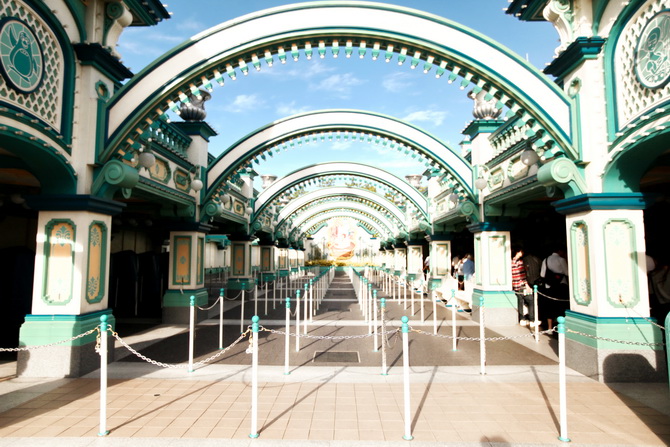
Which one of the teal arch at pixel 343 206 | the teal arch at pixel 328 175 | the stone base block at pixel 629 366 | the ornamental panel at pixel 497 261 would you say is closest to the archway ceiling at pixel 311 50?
the stone base block at pixel 629 366

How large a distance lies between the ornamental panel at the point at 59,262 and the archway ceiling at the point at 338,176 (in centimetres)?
1202

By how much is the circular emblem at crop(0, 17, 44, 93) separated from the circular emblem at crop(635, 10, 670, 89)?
891 centimetres

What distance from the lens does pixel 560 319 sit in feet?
14.7

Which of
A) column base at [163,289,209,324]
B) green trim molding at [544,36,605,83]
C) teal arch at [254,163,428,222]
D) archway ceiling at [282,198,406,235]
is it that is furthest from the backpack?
archway ceiling at [282,198,406,235]

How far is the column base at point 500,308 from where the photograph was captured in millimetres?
10531

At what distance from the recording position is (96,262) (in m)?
6.88

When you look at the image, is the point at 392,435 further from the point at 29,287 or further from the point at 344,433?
the point at 29,287

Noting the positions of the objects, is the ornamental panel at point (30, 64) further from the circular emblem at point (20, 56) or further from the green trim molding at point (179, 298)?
the green trim molding at point (179, 298)

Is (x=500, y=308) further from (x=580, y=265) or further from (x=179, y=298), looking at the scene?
(x=179, y=298)

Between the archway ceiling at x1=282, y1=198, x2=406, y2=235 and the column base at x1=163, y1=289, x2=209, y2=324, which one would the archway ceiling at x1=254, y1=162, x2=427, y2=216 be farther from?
the archway ceiling at x1=282, y1=198, x2=406, y2=235

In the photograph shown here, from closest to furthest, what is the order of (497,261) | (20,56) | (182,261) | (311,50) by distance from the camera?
(20,56)
(311,50)
(497,261)
(182,261)

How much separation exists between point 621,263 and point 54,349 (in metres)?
9.40

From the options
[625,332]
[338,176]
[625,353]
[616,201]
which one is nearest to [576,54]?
[616,201]

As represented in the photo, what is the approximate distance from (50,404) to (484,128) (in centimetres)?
1127
